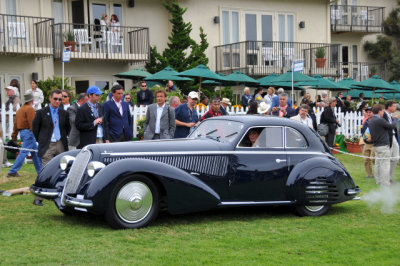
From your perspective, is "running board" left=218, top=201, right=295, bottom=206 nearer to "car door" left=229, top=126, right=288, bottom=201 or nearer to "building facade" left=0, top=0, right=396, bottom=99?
"car door" left=229, top=126, right=288, bottom=201

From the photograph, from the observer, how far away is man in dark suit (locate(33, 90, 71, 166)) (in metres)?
9.83

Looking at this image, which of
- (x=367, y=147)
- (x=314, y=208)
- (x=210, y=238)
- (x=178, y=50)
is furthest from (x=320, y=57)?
(x=210, y=238)

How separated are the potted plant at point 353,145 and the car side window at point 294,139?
11396 mm

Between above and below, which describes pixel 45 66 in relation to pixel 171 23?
below

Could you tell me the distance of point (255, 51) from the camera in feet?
91.8

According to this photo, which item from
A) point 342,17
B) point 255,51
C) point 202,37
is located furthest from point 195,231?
point 342,17

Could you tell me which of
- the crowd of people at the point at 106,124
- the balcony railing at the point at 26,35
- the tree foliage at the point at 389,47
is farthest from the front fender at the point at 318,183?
the tree foliage at the point at 389,47

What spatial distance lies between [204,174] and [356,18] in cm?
2840

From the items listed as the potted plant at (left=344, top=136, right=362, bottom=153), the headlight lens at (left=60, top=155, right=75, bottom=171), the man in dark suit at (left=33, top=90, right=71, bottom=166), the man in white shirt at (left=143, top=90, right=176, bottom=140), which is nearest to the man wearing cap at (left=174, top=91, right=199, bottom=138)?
the man in white shirt at (left=143, top=90, right=176, bottom=140)

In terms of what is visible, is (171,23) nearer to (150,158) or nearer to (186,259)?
(150,158)

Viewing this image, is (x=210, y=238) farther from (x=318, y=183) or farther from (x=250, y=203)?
(x=318, y=183)

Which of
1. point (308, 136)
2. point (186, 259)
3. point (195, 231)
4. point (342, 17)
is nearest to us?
point (186, 259)

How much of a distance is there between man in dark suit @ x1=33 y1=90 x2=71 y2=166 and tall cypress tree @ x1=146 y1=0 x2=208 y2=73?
588 inches

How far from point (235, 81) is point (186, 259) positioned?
16.8 m
